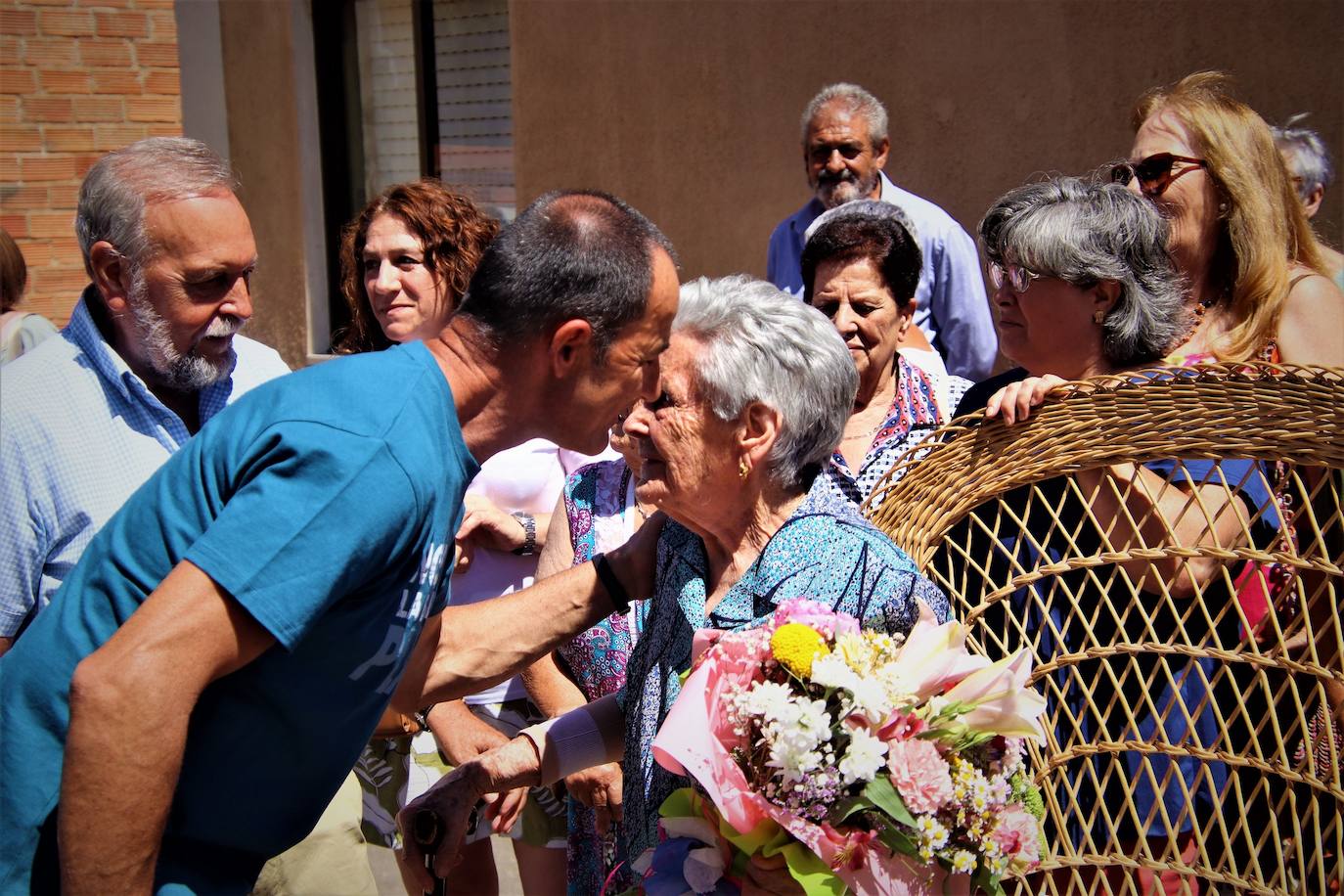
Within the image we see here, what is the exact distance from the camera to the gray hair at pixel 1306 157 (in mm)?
4449

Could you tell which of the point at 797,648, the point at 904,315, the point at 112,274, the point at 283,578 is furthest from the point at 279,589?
the point at 904,315

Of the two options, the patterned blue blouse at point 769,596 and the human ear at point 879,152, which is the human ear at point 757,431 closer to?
the patterned blue blouse at point 769,596

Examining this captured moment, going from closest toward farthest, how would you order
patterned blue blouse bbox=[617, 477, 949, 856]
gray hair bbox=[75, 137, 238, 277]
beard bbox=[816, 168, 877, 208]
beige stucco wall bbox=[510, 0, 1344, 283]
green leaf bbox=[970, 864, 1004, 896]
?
green leaf bbox=[970, 864, 1004, 896] < patterned blue blouse bbox=[617, 477, 949, 856] < gray hair bbox=[75, 137, 238, 277] < beige stucco wall bbox=[510, 0, 1344, 283] < beard bbox=[816, 168, 877, 208]

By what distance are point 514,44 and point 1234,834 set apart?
22.0 feet

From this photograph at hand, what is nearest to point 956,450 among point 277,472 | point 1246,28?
point 277,472

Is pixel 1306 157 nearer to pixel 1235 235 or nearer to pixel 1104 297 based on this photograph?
pixel 1235 235

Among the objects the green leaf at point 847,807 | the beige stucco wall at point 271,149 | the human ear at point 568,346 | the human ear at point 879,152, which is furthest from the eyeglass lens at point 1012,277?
the beige stucco wall at point 271,149

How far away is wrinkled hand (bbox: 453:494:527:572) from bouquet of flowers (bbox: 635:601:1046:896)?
132 cm

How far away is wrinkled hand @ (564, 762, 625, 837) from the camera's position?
2.78 metres

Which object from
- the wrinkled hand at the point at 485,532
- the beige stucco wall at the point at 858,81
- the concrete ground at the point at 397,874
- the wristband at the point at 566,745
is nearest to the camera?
the wristband at the point at 566,745

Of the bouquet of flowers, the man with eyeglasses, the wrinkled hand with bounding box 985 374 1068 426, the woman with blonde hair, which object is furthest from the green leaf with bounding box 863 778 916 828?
the man with eyeglasses

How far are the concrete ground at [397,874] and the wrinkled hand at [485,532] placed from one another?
1458mm

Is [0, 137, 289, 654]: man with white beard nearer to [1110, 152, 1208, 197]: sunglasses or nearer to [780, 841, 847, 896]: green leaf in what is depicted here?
[780, 841, 847, 896]: green leaf

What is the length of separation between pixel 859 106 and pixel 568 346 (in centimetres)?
356
